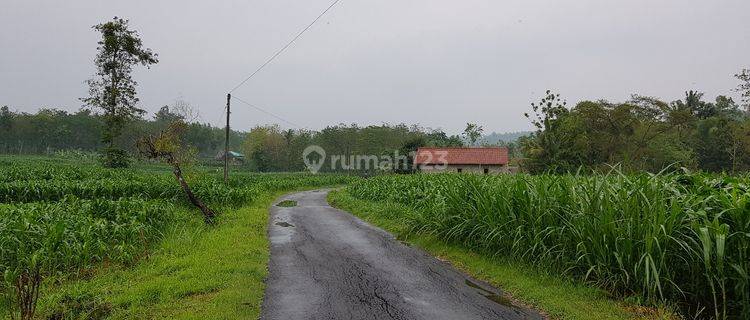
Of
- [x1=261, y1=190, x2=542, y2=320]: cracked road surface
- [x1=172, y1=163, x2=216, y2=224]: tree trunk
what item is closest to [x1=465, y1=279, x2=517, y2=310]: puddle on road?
[x1=261, y1=190, x2=542, y2=320]: cracked road surface

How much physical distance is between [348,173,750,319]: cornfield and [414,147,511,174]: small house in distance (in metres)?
37.8

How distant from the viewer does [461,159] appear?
4734 centimetres

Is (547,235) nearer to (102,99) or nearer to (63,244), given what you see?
(63,244)

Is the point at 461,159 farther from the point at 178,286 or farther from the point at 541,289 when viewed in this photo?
the point at 178,286

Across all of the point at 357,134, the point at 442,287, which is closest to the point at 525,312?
the point at 442,287

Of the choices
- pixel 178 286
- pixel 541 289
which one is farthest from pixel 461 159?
pixel 178 286

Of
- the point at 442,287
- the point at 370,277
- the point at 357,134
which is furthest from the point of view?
Result: the point at 357,134

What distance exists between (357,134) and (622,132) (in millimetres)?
35293

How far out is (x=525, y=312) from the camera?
5953 mm

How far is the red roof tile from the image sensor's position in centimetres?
4675

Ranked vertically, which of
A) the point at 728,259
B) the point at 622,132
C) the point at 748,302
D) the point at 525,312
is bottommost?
the point at 525,312

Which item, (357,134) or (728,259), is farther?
(357,134)

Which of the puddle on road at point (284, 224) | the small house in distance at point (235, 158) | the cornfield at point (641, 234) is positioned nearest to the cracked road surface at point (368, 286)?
Result: the cornfield at point (641, 234)

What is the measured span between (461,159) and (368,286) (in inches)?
1633
